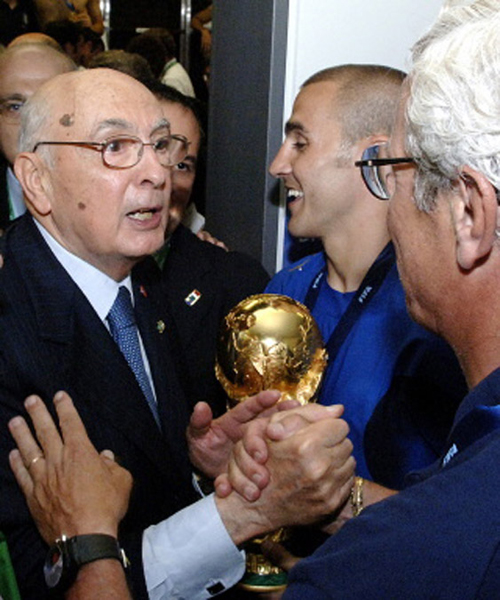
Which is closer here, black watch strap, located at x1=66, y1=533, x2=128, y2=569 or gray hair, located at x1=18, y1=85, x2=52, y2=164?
black watch strap, located at x1=66, y1=533, x2=128, y2=569

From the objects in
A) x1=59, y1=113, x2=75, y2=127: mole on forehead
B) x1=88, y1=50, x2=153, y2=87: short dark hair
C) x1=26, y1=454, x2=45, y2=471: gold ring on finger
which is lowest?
x1=26, y1=454, x2=45, y2=471: gold ring on finger

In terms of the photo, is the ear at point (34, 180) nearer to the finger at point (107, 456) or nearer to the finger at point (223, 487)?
the finger at point (107, 456)

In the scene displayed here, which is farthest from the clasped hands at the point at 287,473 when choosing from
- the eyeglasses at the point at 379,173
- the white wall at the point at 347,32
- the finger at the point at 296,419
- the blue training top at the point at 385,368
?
the white wall at the point at 347,32

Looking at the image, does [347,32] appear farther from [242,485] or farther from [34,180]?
[242,485]

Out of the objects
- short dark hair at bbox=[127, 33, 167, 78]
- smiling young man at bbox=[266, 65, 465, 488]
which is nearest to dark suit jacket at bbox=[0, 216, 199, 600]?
smiling young man at bbox=[266, 65, 465, 488]

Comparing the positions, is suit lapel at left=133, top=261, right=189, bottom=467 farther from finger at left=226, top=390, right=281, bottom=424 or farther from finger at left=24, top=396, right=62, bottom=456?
finger at left=24, top=396, right=62, bottom=456

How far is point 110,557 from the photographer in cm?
157

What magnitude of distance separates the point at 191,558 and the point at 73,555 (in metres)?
0.27

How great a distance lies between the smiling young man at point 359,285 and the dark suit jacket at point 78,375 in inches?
19.1

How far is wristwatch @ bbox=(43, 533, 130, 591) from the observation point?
1.55 metres

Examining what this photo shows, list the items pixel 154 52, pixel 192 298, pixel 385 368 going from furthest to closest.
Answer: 1. pixel 154 52
2. pixel 192 298
3. pixel 385 368

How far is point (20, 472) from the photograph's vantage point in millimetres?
1691

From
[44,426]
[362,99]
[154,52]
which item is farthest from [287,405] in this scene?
[154,52]

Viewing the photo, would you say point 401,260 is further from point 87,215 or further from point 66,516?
point 87,215
